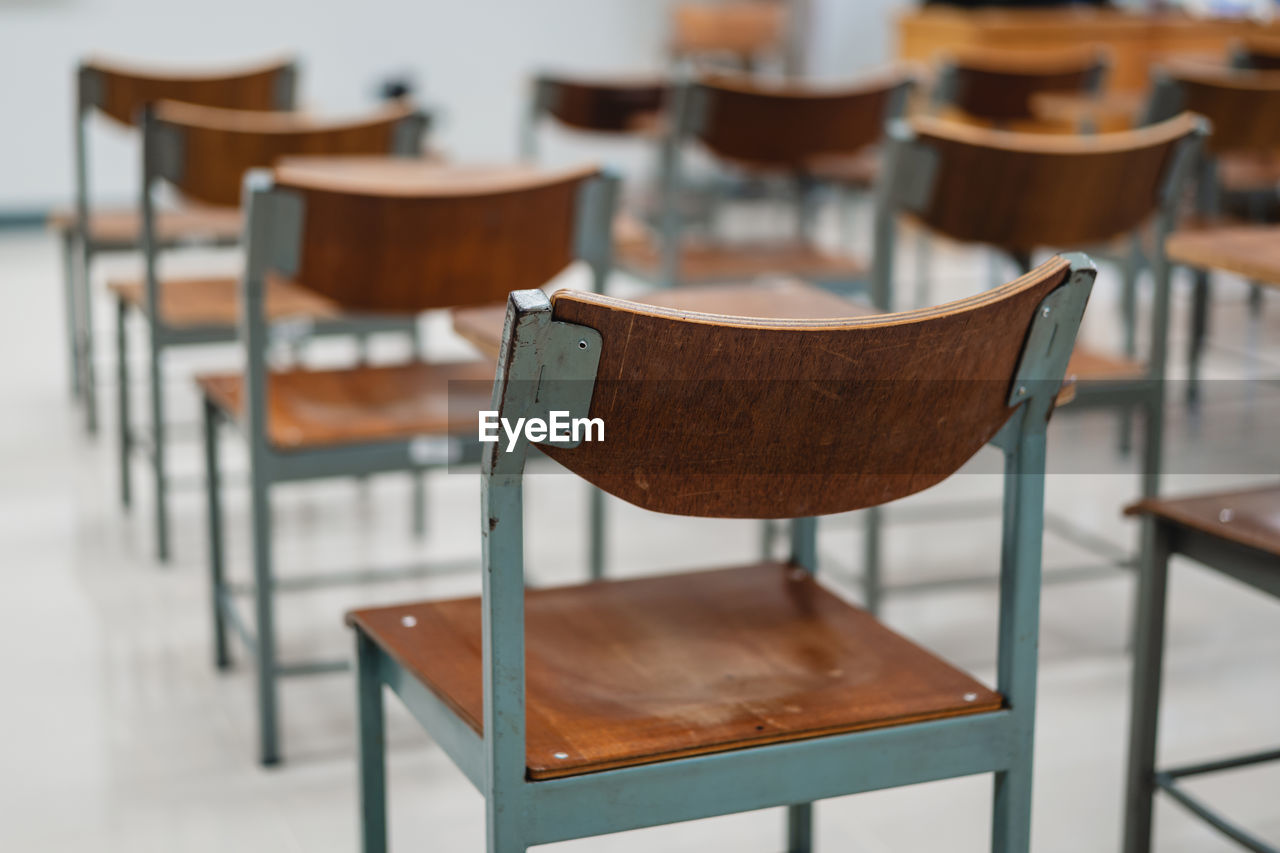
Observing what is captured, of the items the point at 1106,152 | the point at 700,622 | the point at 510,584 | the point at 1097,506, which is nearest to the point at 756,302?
the point at 700,622

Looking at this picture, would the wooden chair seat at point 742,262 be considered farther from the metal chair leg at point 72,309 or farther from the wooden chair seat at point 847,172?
the metal chair leg at point 72,309

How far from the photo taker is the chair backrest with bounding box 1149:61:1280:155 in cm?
308

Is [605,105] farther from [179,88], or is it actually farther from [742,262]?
[179,88]

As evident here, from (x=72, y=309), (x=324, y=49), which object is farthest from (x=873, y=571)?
(x=324, y=49)

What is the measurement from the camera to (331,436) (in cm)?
197

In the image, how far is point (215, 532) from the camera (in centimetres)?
227

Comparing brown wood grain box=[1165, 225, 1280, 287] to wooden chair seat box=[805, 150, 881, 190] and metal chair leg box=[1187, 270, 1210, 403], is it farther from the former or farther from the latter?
wooden chair seat box=[805, 150, 881, 190]

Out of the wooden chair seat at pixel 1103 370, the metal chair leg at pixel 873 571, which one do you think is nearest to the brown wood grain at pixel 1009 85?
the wooden chair seat at pixel 1103 370

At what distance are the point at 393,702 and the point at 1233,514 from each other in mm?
1191

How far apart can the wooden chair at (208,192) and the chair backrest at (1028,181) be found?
85 centimetres

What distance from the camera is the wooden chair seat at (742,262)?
3000 millimetres

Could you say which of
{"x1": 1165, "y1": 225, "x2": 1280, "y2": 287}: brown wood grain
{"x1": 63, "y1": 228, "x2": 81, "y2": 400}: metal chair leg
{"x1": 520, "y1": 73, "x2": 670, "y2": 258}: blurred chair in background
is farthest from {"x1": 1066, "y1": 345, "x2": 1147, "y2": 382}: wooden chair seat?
{"x1": 63, "y1": 228, "x2": 81, "y2": 400}: metal chair leg

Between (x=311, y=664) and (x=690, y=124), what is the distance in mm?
1353

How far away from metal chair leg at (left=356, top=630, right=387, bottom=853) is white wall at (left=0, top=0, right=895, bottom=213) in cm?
533
